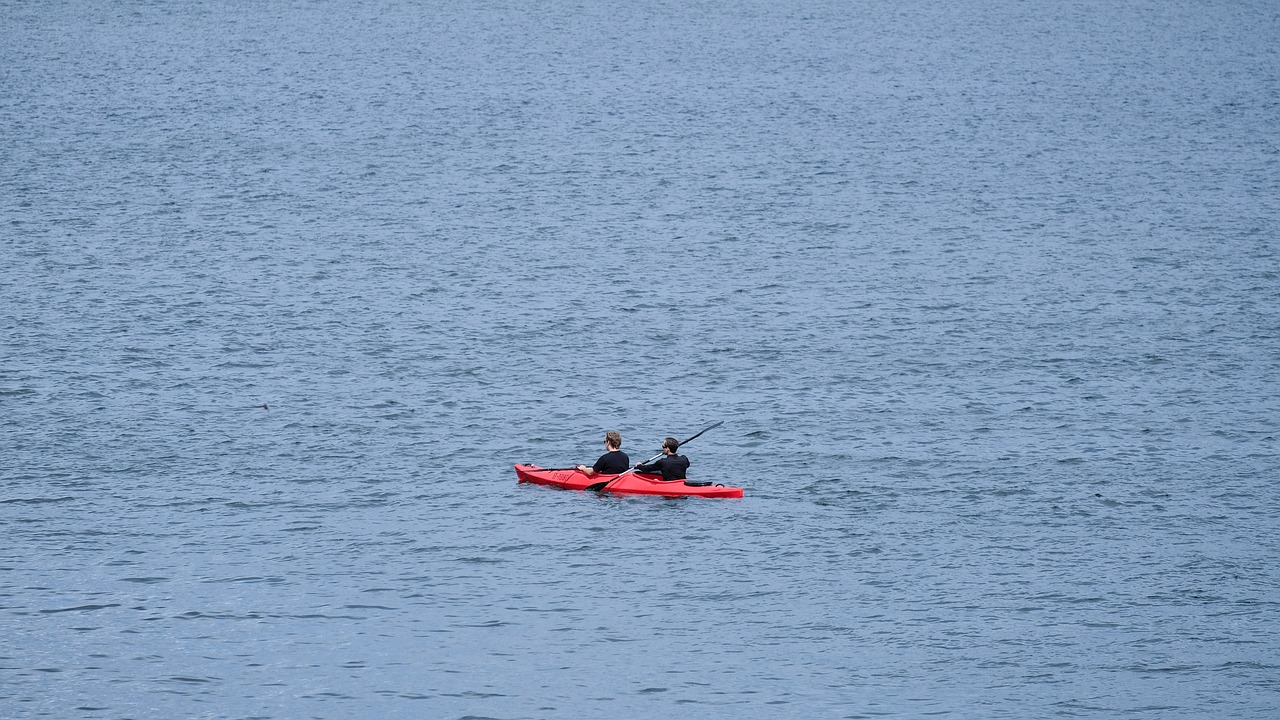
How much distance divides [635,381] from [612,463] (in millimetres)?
8170

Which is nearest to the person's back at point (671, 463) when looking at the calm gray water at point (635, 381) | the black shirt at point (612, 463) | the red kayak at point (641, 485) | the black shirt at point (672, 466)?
the black shirt at point (672, 466)

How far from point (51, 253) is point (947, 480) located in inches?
1108

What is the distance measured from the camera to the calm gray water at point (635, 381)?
19859 millimetres

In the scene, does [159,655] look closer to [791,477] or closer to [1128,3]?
[791,477]

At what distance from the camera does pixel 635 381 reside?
3347 cm

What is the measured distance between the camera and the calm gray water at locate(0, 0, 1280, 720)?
65.2ft

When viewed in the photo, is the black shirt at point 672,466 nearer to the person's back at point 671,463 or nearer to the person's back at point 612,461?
the person's back at point 671,463

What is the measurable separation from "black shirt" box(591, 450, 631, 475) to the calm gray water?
1.75 ft

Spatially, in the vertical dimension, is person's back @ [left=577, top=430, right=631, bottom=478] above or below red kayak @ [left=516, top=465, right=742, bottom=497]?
above

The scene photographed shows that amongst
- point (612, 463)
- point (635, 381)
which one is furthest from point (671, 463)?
point (635, 381)

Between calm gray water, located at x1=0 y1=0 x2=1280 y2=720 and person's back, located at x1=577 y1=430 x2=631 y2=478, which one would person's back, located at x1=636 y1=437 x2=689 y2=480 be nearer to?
person's back, located at x1=577 y1=430 x2=631 y2=478

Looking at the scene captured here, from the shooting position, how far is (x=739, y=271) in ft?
147

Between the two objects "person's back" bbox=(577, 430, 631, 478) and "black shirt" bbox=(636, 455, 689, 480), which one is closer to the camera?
"black shirt" bbox=(636, 455, 689, 480)


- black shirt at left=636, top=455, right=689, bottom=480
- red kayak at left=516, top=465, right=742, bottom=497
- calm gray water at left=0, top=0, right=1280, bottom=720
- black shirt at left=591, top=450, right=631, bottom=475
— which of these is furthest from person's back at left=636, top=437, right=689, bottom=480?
calm gray water at left=0, top=0, right=1280, bottom=720
